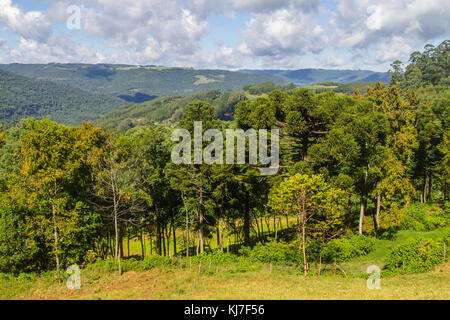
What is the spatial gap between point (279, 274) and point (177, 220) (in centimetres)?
1591

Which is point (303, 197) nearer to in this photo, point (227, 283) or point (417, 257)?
point (227, 283)

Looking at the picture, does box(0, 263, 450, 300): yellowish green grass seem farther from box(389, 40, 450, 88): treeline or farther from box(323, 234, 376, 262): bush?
box(389, 40, 450, 88): treeline

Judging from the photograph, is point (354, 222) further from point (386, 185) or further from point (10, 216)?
point (10, 216)

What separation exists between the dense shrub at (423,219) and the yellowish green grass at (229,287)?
43.8 ft

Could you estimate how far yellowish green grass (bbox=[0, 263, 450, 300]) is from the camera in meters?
14.9

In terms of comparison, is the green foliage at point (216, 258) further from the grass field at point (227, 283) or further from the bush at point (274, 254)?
the bush at point (274, 254)

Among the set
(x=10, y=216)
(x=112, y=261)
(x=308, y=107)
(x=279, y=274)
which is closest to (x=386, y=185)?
(x=308, y=107)

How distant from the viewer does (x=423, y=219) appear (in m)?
34.9

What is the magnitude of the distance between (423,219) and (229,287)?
2915cm

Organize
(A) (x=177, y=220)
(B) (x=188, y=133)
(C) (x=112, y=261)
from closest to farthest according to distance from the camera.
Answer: (C) (x=112, y=261) < (B) (x=188, y=133) < (A) (x=177, y=220)

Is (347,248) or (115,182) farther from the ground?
(115,182)

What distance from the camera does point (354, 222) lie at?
3834 centimetres

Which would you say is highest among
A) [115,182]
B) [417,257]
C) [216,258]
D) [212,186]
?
[115,182]

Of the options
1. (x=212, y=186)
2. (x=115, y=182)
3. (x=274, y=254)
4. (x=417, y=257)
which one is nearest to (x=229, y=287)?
(x=274, y=254)
